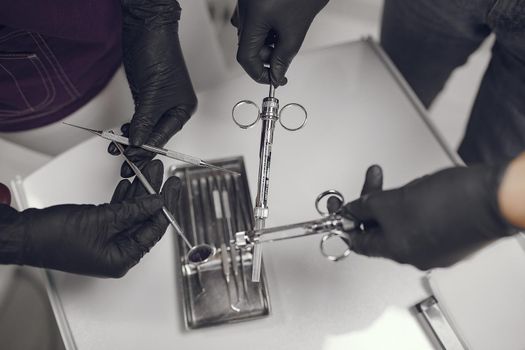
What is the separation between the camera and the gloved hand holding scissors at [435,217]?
1.70ft

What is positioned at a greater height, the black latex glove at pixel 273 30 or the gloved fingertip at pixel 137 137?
the black latex glove at pixel 273 30

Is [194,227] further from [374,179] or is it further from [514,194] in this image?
[514,194]

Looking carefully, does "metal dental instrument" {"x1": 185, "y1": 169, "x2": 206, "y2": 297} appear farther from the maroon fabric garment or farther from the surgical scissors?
the maroon fabric garment

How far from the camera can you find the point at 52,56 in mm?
855

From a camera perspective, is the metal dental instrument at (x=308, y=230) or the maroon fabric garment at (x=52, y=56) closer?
the metal dental instrument at (x=308, y=230)

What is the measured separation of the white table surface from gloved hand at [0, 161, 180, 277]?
0.08 m

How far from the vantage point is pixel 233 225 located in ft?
2.68

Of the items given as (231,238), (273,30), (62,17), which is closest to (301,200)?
(231,238)

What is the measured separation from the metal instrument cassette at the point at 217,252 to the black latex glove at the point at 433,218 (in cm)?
22

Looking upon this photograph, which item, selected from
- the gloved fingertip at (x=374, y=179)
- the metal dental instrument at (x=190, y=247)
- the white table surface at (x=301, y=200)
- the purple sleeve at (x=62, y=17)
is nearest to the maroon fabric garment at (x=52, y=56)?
the purple sleeve at (x=62, y=17)

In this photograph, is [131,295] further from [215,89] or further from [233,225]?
[215,89]

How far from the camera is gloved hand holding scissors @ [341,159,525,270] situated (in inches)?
20.4

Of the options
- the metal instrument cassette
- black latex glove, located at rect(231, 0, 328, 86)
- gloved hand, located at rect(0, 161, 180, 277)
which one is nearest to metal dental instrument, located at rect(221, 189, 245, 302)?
the metal instrument cassette

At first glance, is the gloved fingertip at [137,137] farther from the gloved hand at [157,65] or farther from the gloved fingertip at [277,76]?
the gloved fingertip at [277,76]
